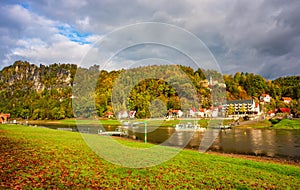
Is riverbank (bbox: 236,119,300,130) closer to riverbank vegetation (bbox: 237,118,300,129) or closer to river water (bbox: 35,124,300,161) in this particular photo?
riverbank vegetation (bbox: 237,118,300,129)

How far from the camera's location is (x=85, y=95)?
12219mm

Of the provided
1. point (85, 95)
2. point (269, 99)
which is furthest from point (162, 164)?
point (269, 99)

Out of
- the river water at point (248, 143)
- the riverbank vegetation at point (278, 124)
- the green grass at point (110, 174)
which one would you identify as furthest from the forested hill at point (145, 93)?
the riverbank vegetation at point (278, 124)

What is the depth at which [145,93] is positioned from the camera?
1370 cm

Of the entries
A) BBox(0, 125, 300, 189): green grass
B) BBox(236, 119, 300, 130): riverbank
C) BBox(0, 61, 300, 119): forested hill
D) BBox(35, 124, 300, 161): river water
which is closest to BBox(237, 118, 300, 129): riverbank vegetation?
BBox(236, 119, 300, 130): riverbank

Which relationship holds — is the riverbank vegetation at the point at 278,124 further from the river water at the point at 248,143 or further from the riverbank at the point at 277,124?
the river water at the point at 248,143

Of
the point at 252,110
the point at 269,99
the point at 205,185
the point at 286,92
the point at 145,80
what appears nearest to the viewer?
the point at 205,185

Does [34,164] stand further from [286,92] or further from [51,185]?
[286,92]

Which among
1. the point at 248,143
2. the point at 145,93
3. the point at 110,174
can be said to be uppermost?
the point at 145,93

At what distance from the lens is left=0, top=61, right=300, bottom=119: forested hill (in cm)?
1287

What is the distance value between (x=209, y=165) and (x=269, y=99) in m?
117

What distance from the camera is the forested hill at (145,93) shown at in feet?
42.2

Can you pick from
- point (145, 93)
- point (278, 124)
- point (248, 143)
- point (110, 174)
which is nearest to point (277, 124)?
point (278, 124)

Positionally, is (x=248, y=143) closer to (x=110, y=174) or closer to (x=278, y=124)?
(x=110, y=174)
